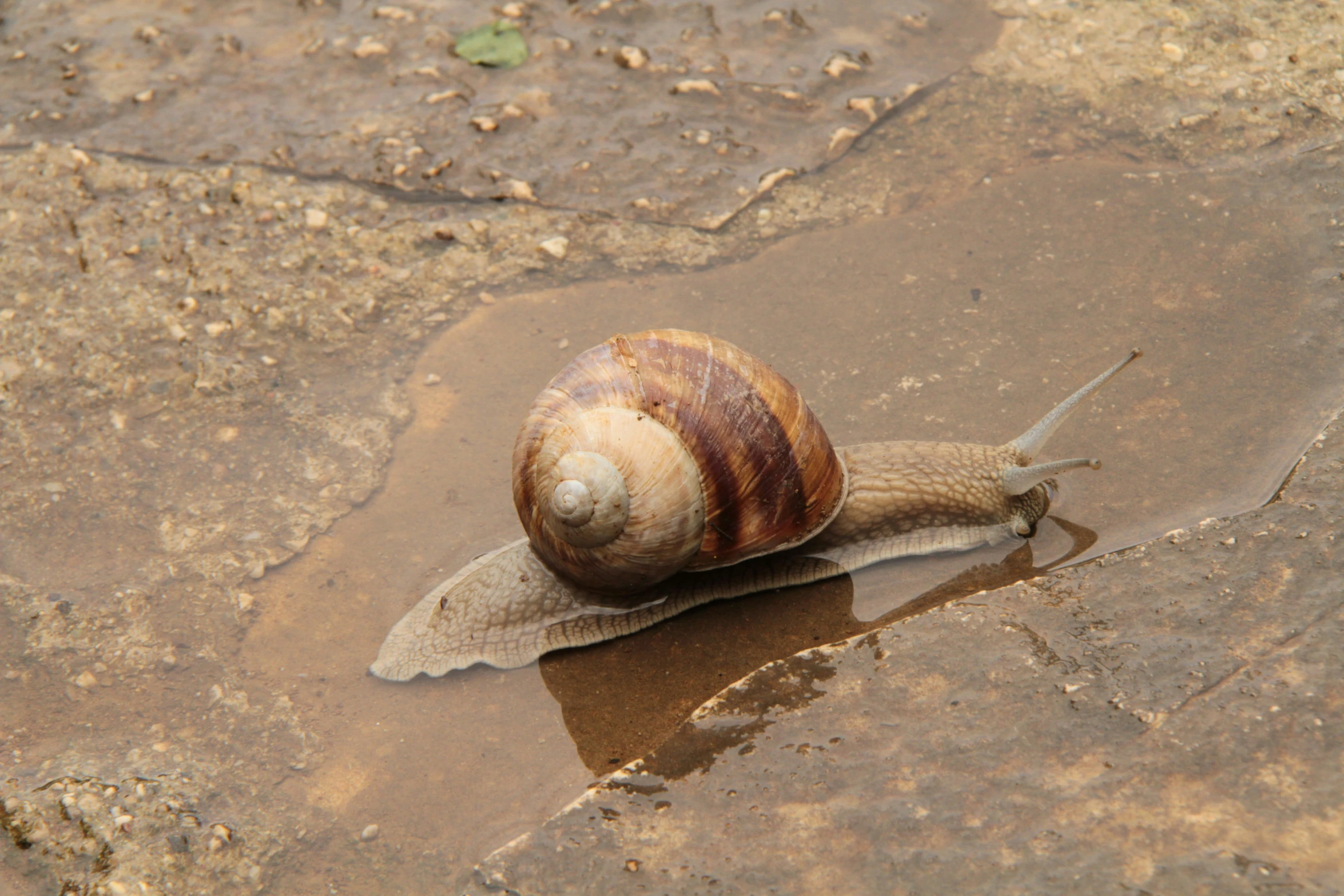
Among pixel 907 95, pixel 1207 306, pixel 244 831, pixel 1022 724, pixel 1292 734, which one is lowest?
pixel 244 831

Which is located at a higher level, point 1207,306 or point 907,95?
point 907,95

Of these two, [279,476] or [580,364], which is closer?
[580,364]

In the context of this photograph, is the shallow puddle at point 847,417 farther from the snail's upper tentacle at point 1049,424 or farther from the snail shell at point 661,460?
the snail shell at point 661,460

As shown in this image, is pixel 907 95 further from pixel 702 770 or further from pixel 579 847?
pixel 579 847

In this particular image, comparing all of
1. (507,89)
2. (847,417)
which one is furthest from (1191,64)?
(507,89)

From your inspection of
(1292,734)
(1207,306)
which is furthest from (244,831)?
(1207,306)

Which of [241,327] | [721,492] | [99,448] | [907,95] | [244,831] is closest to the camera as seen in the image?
[244,831]
